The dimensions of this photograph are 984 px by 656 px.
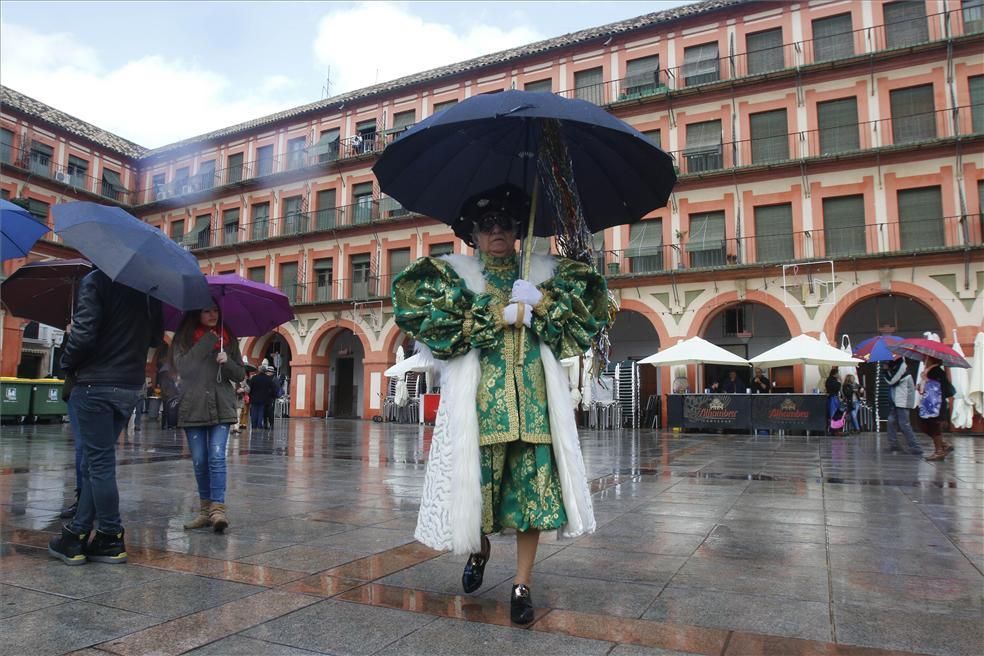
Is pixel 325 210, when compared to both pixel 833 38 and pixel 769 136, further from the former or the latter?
pixel 833 38

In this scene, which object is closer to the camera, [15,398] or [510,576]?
[510,576]

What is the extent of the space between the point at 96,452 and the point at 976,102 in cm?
2390

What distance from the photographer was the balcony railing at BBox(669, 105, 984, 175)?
2022cm

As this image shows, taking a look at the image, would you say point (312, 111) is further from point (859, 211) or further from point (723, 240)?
point (859, 211)

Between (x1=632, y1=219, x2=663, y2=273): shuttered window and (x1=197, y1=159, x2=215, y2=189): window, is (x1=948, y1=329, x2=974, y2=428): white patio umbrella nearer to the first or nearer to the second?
(x1=632, y1=219, x2=663, y2=273): shuttered window

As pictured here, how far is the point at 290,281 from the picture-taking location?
1231 inches

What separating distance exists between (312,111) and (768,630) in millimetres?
31888

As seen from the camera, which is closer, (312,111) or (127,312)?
(127,312)

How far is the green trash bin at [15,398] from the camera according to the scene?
60.5 ft

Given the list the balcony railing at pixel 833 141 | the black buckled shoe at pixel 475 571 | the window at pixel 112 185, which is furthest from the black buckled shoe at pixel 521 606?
the window at pixel 112 185

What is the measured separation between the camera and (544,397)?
310cm

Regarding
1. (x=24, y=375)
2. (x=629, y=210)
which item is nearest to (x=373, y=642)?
(x=629, y=210)

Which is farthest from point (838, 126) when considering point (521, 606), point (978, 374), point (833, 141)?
point (521, 606)

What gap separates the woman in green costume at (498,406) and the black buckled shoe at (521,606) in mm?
73
